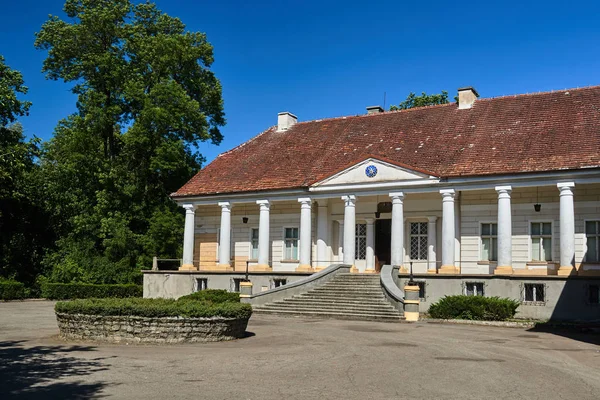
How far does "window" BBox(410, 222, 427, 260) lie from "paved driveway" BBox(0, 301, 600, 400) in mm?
11134

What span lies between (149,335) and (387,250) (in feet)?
56.4

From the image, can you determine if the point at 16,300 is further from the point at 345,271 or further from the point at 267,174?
the point at 345,271

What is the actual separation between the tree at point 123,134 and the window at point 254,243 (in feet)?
17.8

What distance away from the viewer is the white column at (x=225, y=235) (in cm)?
3256

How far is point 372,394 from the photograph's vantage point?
31.3ft

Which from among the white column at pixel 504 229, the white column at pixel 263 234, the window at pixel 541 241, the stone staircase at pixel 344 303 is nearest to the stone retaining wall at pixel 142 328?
the stone staircase at pixel 344 303

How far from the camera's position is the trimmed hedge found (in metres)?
34.9

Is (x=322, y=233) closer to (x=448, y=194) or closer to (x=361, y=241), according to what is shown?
(x=361, y=241)

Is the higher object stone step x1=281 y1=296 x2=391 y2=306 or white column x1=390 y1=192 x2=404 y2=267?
white column x1=390 y1=192 x2=404 y2=267

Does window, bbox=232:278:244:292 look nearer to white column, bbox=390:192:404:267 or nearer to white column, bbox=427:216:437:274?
white column, bbox=390:192:404:267

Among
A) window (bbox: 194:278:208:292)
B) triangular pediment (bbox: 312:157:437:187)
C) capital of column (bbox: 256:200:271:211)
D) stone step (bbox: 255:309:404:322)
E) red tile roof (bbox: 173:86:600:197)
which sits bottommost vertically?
stone step (bbox: 255:309:404:322)

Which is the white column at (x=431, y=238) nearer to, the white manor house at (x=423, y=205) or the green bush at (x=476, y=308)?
the white manor house at (x=423, y=205)

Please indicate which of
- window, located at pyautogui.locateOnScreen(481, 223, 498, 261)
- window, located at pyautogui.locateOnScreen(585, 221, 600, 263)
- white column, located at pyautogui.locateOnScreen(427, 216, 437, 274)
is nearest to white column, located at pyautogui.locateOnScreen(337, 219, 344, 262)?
white column, located at pyautogui.locateOnScreen(427, 216, 437, 274)

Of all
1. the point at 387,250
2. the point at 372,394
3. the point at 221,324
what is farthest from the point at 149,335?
the point at 387,250
